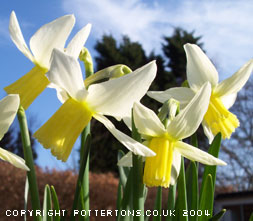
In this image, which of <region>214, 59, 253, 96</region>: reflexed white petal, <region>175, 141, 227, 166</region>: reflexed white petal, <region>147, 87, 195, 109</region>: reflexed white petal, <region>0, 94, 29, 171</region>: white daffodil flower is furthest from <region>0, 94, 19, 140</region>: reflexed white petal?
<region>214, 59, 253, 96</region>: reflexed white petal

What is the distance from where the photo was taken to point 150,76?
64cm

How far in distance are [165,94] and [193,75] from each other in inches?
3.9

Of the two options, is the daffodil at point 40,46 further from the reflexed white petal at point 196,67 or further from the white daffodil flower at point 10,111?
the reflexed white petal at point 196,67

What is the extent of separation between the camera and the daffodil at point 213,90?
3.31 feet

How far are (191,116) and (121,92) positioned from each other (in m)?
0.18

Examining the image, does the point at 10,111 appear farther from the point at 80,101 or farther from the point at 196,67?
the point at 196,67

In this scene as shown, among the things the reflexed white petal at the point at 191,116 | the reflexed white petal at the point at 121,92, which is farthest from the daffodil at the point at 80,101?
the reflexed white petal at the point at 191,116

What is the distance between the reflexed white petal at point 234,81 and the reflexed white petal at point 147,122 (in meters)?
0.37

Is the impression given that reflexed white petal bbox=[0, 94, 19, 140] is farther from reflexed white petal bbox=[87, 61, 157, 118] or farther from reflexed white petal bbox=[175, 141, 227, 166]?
reflexed white petal bbox=[175, 141, 227, 166]

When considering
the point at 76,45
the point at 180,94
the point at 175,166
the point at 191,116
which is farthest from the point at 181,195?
the point at 76,45

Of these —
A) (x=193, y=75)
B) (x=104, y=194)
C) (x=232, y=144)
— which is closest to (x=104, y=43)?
(x=232, y=144)

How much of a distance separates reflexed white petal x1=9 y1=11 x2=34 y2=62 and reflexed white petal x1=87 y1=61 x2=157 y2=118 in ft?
0.75

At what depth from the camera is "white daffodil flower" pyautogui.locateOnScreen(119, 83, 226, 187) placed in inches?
29.4

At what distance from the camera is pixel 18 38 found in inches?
34.1
